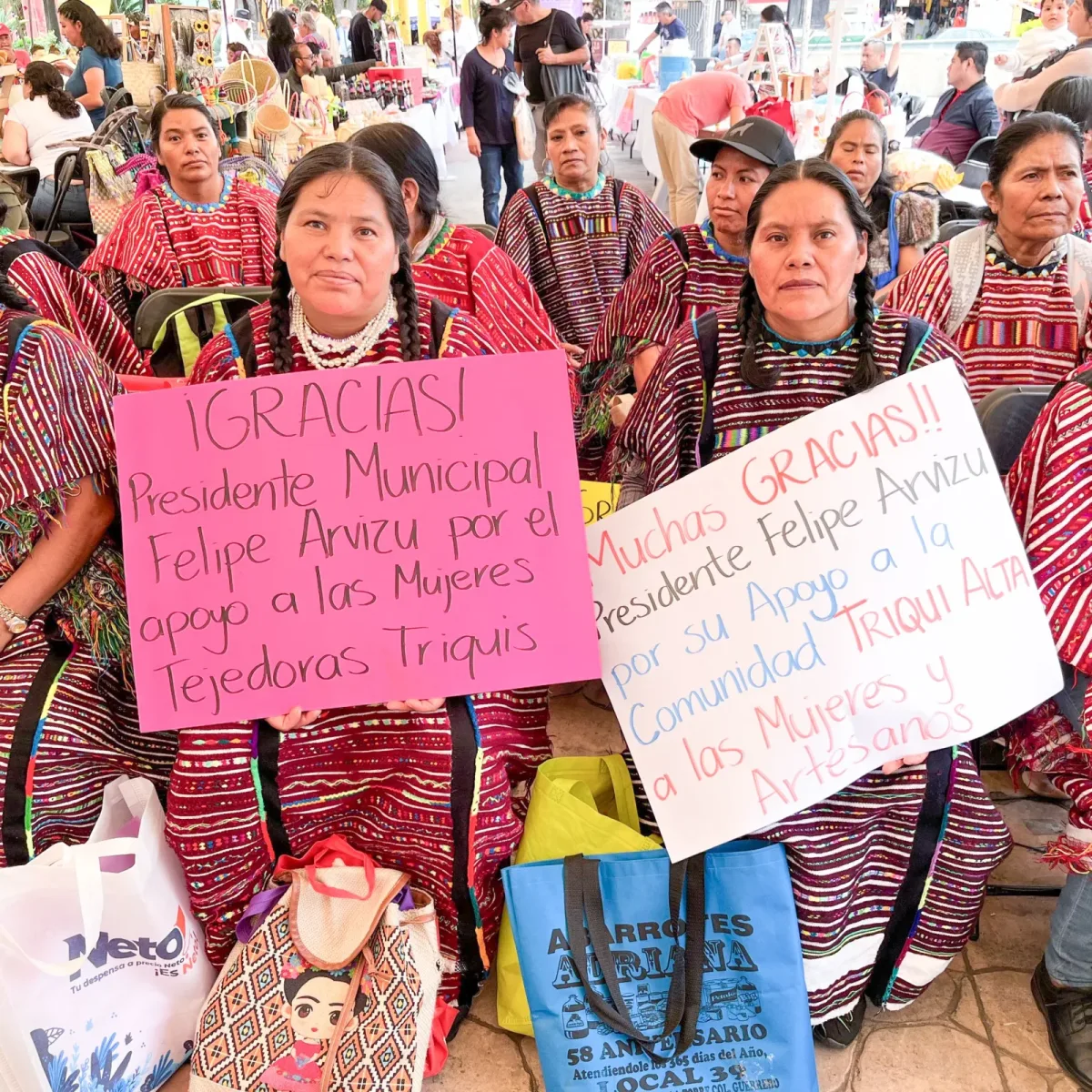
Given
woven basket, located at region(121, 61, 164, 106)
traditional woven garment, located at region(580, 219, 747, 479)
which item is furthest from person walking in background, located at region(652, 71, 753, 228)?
traditional woven garment, located at region(580, 219, 747, 479)

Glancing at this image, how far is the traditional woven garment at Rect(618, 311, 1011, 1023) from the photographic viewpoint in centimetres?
163

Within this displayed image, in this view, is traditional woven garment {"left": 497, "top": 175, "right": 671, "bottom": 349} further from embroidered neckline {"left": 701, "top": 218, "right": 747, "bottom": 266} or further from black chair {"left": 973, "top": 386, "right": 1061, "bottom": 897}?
black chair {"left": 973, "top": 386, "right": 1061, "bottom": 897}

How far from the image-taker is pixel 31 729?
1.68 meters

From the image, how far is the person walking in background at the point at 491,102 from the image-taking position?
6.34 m

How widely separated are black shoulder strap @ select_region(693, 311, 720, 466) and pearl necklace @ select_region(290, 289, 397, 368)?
0.59 meters

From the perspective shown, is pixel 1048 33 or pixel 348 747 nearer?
pixel 348 747

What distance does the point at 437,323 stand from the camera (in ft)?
5.85

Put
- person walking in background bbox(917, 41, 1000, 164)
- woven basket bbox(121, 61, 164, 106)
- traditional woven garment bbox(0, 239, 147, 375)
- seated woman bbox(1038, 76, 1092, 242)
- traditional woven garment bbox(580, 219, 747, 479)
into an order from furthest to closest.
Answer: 1. woven basket bbox(121, 61, 164, 106)
2. person walking in background bbox(917, 41, 1000, 164)
3. seated woman bbox(1038, 76, 1092, 242)
4. traditional woven garment bbox(580, 219, 747, 479)
5. traditional woven garment bbox(0, 239, 147, 375)

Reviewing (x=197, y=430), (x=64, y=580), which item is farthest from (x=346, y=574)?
(x=64, y=580)

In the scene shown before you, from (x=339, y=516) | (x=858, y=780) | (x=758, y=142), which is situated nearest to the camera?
(x=339, y=516)

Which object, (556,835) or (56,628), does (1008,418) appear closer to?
(556,835)

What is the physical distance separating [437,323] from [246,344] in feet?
1.13

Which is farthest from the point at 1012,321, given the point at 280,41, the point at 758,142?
the point at 280,41

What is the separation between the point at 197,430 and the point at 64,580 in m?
0.50
